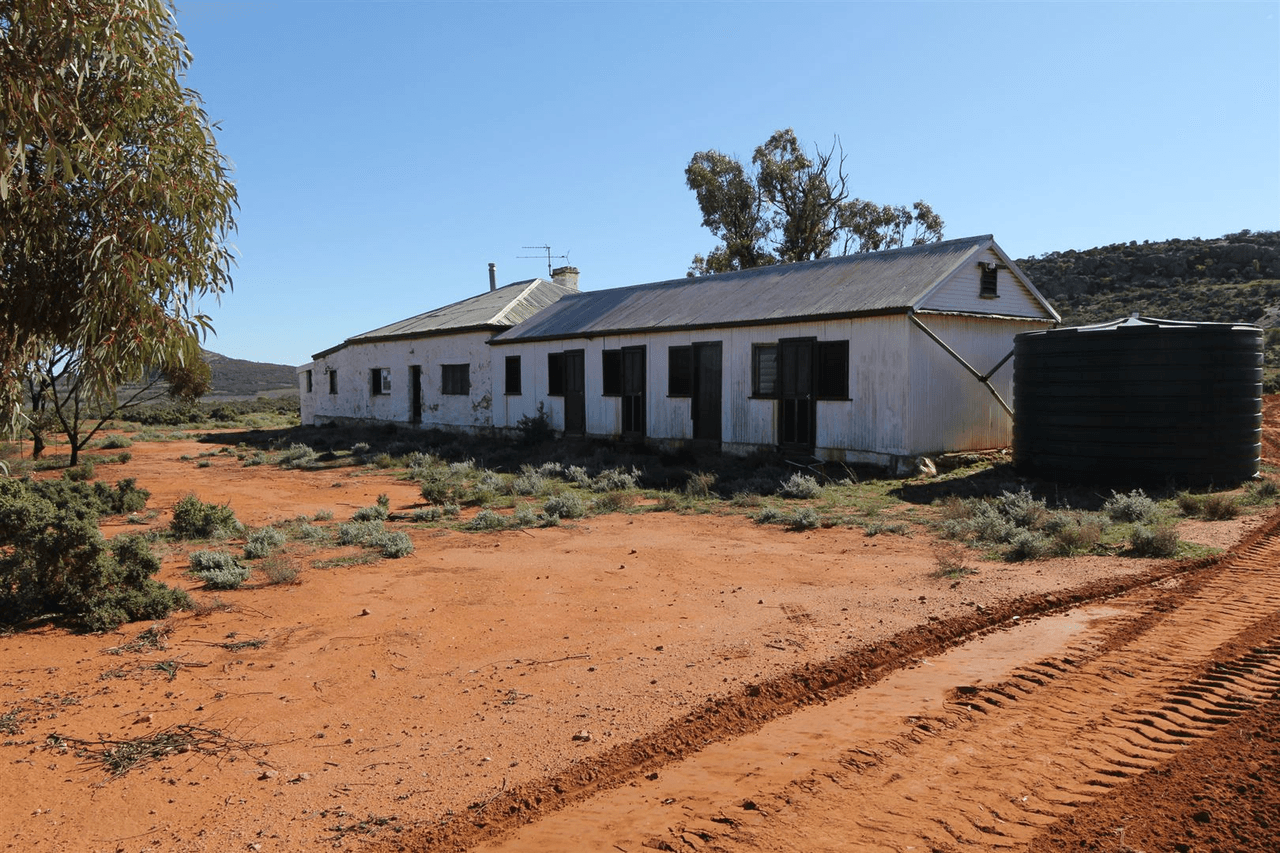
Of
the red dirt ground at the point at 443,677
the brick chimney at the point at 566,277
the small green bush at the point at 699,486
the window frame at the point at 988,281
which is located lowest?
the red dirt ground at the point at 443,677

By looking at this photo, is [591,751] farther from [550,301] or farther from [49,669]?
[550,301]

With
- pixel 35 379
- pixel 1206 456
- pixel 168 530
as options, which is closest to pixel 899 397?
pixel 1206 456

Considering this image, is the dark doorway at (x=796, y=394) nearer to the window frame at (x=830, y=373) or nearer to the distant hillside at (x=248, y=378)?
the window frame at (x=830, y=373)

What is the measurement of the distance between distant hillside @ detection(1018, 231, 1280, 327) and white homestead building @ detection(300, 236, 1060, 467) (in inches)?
786

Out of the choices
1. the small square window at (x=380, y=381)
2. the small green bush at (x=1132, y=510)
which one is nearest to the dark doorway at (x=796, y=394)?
the small green bush at (x=1132, y=510)

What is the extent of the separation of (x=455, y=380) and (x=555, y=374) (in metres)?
5.71

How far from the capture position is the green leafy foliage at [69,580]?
A: 702 cm

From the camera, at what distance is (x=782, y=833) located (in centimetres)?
355

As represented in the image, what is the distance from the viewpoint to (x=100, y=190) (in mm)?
5938

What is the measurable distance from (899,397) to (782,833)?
13.3m

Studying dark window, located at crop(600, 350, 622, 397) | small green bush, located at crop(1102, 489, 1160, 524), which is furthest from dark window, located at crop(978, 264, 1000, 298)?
dark window, located at crop(600, 350, 622, 397)

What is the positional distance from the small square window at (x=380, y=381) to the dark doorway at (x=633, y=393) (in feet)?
44.1

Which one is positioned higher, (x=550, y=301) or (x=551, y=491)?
(x=550, y=301)

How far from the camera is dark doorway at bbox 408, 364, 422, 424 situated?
1216 inches
